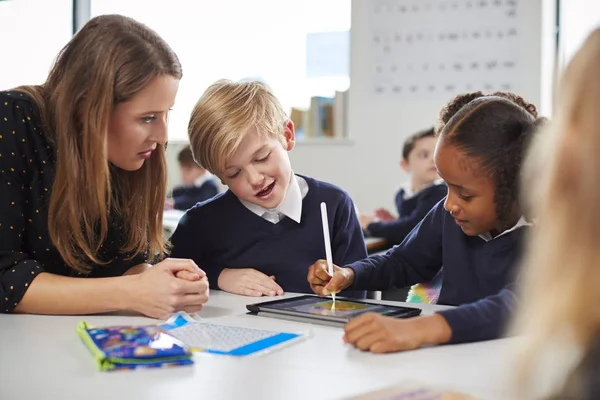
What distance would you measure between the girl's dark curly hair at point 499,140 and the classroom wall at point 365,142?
11.3 ft

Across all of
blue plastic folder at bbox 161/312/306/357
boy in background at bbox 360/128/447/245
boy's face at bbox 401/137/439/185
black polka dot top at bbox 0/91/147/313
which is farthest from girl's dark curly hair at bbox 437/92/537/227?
boy's face at bbox 401/137/439/185

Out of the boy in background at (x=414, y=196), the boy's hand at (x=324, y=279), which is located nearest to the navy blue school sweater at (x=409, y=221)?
the boy in background at (x=414, y=196)

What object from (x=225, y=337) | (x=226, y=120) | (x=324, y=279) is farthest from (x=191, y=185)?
(x=225, y=337)

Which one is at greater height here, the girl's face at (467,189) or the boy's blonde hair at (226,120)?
the boy's blonde hair at (226,120)

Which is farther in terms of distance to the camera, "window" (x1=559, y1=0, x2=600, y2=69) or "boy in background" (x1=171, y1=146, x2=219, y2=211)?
"boy in background" (x1=171, y1=146, x2=219, y2=211)

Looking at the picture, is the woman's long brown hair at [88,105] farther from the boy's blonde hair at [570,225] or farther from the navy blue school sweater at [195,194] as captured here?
the navy blue school sweater at [195,194]

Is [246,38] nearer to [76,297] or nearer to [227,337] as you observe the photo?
[76,297]

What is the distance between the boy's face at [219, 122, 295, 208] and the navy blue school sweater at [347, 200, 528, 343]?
0.31m

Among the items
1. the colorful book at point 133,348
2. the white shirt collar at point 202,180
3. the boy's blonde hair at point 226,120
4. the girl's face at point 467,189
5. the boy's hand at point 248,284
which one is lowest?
the white shirt collar at point 202,180

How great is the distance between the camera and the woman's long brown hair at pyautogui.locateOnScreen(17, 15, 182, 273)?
1.38 m

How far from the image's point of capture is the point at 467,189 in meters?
1.38

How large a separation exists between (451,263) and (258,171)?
52cm

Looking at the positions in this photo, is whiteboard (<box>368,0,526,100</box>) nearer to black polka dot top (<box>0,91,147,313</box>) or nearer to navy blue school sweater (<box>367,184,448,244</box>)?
navy blue school sweater (<box>367,184,448,244</box>)

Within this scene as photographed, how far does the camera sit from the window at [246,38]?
16.8ft
